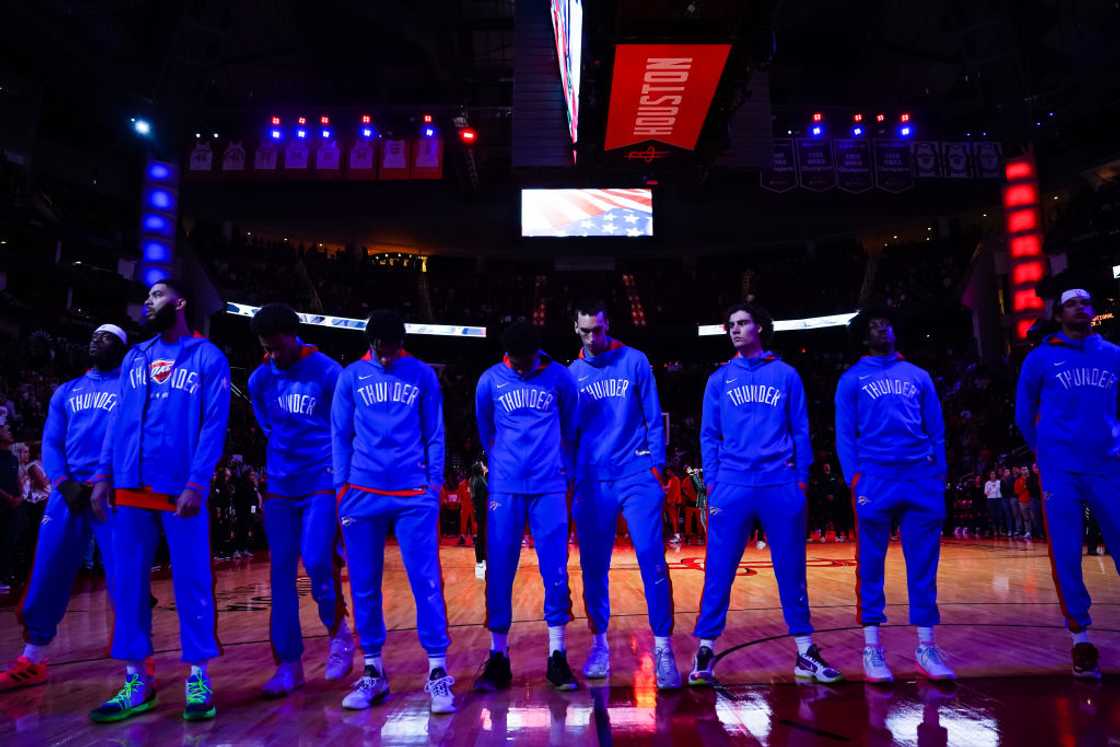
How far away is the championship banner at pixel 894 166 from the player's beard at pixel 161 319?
22255mm

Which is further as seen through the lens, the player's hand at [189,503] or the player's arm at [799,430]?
the player's arm at [799,430]

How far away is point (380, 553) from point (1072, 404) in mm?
4035

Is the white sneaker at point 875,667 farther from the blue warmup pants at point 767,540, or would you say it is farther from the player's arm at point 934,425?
the player's arm at point 934,425

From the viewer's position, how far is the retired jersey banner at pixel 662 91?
29.2 ft

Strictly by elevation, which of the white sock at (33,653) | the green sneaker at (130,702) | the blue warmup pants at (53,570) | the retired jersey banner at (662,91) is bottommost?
the green sneaker at (130,702)

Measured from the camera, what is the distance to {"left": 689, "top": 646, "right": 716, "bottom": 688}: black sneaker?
3998mm

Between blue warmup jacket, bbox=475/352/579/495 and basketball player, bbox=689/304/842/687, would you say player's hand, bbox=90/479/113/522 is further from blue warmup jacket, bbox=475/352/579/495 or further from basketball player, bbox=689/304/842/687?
basketball player, bbox=689/304/842/687

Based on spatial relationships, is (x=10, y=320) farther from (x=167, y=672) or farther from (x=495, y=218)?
(x=167, y=672)

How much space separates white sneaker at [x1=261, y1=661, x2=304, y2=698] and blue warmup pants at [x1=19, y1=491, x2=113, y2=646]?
1331 millimetres

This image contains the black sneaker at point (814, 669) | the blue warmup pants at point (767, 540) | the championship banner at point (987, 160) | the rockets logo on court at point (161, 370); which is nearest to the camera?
the rockets logo on court at point (161, 370)

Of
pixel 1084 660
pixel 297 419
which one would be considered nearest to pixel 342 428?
pixel 297 419

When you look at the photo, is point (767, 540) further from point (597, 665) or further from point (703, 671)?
point (597, 665)

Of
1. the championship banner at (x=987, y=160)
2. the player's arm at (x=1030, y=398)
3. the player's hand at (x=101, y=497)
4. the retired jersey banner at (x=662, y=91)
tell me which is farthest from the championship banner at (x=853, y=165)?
the player's hand at (x=101, y=497)

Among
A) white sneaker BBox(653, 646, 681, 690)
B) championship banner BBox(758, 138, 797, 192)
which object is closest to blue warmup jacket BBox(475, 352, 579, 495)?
white sneaker BBox(653, 646, 681, 690)
